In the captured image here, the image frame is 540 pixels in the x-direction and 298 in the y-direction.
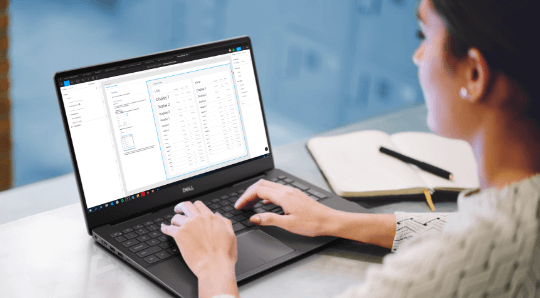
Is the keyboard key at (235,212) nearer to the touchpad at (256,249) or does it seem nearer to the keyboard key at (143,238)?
the touchpad at (256,249)

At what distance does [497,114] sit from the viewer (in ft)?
1.52

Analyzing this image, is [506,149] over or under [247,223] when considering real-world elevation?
over

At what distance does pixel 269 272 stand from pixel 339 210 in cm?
21

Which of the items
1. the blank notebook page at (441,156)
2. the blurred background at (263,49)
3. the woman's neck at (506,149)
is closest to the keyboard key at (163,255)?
the woman's neck at (506,149)

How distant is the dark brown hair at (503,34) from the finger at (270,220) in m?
0.47

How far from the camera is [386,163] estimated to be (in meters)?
1.15

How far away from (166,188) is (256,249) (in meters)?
0.23

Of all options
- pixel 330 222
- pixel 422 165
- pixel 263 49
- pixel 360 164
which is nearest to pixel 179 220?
pixel 330 222

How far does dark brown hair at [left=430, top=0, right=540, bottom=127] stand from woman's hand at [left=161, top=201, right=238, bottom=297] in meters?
0.43

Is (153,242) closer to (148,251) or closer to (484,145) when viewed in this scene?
(148,251)

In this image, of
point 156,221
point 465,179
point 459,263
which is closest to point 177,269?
point 156,221

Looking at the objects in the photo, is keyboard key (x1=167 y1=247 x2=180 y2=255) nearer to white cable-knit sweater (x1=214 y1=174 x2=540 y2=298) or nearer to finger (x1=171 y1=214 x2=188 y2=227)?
finger (x1=171 y1=214 x2=188 y2=227)

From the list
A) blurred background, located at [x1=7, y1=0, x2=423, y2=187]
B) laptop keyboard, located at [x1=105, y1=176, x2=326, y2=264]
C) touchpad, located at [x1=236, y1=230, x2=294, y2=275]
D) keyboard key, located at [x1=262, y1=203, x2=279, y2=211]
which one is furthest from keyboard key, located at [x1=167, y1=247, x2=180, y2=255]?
blurred background, located at [x1=7, y1=0, x2=423, y2=187]

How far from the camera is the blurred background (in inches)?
108
